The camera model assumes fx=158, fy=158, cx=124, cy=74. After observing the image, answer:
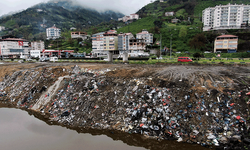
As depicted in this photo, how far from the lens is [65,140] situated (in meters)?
9.91

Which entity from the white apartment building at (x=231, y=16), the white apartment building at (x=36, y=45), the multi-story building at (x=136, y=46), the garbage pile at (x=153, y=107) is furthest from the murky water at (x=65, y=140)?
the white apartment building at (x=36, y=45)

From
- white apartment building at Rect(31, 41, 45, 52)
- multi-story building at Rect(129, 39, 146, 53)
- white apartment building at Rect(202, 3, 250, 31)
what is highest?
white apartment building at Rect(202, 3, 250, 31)

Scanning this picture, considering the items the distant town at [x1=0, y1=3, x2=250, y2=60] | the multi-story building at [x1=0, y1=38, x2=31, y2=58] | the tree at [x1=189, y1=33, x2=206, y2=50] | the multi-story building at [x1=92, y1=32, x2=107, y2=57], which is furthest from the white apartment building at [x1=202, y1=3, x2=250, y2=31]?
the multi-story building at [x1=0, y1=38, x2=31, y2=58]

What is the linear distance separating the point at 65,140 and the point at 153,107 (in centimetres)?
618

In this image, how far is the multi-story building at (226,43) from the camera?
1898 inches

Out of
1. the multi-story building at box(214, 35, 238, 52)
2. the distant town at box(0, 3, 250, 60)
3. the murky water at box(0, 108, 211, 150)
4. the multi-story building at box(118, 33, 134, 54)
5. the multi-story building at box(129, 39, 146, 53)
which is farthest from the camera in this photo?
the multi-story building at box(118, 33, 134, 54)

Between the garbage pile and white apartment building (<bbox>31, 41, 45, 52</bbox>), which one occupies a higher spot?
white apartment building (<bbox>31, 41, 45, 52</bbox>)

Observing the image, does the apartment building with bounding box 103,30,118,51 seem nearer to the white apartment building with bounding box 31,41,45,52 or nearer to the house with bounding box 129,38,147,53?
the house with bounding box 129,38,147,53

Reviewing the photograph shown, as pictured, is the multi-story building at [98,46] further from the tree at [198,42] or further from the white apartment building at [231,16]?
the white apartment building at [231,16]

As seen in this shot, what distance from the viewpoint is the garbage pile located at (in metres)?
9.39

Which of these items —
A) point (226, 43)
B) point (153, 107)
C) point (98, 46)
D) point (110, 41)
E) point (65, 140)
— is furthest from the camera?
point (98, 46)

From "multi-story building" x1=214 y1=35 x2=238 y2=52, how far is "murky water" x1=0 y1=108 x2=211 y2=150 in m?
50.1

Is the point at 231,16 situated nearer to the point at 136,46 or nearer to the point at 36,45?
the point at 136,46

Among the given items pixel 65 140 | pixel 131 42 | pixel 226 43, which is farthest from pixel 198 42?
pixel 65 140
